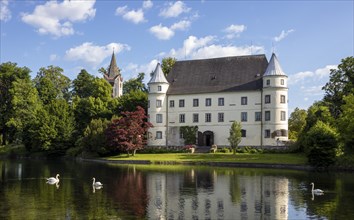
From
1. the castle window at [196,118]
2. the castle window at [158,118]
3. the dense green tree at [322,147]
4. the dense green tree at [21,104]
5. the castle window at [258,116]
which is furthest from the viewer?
the dense green tree at [21,104]

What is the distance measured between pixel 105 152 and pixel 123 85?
55.7 metres

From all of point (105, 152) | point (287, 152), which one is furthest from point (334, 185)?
point (105, 152)

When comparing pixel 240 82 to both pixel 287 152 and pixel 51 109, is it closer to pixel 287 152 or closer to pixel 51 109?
pixel 287 152

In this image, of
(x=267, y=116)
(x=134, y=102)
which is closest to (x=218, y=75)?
(x=267, y=116)

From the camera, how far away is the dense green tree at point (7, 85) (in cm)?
8279

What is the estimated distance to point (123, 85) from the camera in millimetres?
116062

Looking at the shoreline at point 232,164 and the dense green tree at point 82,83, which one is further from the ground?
the dense green tree at point 82,83

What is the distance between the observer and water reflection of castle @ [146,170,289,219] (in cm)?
2031

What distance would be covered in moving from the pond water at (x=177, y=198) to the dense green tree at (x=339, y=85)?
86.4ft

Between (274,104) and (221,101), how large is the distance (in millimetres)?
8377

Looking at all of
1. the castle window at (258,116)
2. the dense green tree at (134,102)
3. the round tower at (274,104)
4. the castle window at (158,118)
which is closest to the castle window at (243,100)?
the castle window at (258,116)

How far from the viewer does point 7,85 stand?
84.6m

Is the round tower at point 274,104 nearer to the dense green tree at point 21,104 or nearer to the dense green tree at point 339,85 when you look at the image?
the dense green tree at point 339,85

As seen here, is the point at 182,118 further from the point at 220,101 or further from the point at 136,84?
the point at 136,84
